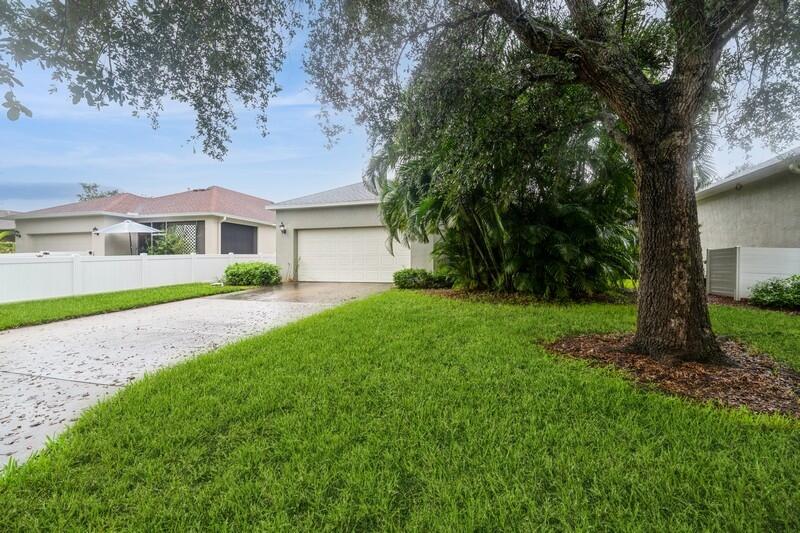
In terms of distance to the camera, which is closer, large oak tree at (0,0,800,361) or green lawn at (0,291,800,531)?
green lawn at (0,291,800,531)

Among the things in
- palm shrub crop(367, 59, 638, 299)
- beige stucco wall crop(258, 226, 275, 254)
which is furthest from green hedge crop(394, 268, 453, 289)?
beige stucco wall crop(258, 226, 275, 254)

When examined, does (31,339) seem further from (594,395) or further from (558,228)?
(558,228)

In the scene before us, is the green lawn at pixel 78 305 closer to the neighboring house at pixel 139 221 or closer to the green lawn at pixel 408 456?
the green lawn at pixel 408 456

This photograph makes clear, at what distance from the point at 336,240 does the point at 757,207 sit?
11.8 metres

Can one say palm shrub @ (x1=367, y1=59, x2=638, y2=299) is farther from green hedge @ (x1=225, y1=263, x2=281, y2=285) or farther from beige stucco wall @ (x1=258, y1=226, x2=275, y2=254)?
beige stucco wall @ (x1=258, y1=226, x2=275, y2=254)

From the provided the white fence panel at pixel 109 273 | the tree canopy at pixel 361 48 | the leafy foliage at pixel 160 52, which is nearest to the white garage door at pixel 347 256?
the white fence panel at pixel 109 273

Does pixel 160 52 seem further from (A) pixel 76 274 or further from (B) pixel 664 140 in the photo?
(A) pixel 76 274

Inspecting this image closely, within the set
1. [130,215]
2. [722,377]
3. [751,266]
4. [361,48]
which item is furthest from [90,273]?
[751,266]

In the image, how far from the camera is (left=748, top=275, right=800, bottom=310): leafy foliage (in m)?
6.94

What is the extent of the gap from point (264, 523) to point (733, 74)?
21.6 feet

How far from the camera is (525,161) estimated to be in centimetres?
529

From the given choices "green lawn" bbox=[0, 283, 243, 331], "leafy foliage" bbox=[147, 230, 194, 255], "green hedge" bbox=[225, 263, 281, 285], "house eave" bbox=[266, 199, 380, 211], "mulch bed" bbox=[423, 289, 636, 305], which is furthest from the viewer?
"leafy foliage" bbox=[147, 230, 194, 255]

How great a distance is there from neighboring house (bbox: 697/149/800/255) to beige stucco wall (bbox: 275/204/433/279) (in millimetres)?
8524

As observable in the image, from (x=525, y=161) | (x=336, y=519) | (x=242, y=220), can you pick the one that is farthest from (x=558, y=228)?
(x=242, y=220)
